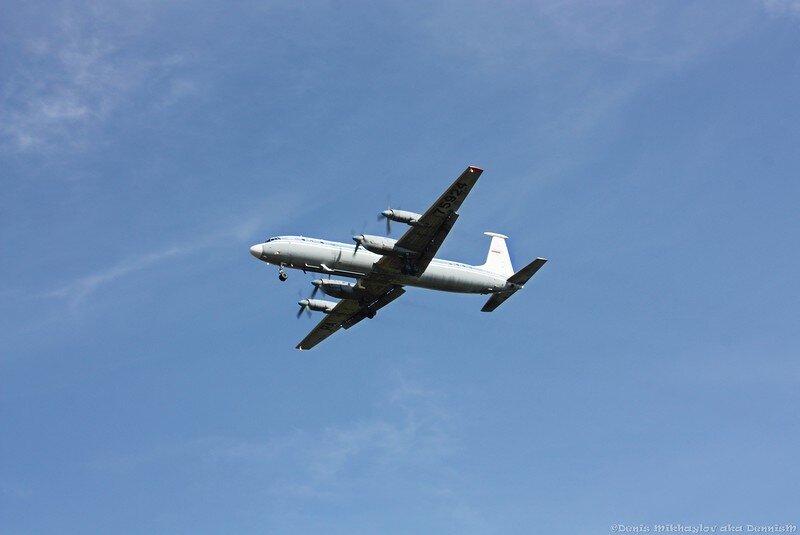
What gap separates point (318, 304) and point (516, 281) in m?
14.7

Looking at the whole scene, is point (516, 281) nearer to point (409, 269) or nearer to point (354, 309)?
point (409, 269)

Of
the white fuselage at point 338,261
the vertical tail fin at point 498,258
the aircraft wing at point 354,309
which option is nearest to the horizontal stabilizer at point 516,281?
the vertical tail fin at point 498,258

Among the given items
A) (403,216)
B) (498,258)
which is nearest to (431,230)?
(403,216)

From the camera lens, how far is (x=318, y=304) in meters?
67.7

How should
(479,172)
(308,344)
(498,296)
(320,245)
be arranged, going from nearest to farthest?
1. (479,172)
2. (320,245)
3. (498,296)
4. (308,344)

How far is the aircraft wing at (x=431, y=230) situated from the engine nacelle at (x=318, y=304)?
7442 millimetres

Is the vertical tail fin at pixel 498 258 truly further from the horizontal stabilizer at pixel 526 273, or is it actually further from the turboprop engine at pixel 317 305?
the turboprop engine at pixel 317 305

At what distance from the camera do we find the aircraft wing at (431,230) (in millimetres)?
56241

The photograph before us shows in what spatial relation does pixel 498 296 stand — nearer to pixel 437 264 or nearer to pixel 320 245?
pixel 437 264

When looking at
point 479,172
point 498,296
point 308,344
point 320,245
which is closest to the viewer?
point 479,172

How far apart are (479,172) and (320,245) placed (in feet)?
42.4

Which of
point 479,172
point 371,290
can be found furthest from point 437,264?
point 479,172

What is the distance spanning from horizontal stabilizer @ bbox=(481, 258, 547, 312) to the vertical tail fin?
1.53 metres

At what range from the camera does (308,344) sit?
71750 millimetres
